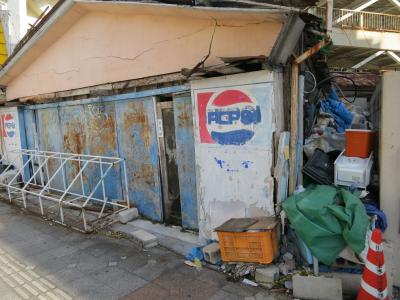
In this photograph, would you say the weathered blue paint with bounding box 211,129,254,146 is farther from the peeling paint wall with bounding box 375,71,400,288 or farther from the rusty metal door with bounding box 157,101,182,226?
the peeling paint wall with bounding box 375,71,400,288

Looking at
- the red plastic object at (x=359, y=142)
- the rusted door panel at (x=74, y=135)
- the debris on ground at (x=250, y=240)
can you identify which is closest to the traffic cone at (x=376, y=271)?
the debris on ground at (x=250, y=240)

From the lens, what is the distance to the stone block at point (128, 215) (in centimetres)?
669

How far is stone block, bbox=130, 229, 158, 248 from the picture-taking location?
5.68m

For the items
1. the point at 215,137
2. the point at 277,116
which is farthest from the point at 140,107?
the point at 277,116

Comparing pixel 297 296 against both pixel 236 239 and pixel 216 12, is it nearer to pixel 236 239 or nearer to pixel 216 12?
pixel 236 239

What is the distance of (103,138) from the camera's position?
766cm

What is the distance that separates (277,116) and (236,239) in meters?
1.82

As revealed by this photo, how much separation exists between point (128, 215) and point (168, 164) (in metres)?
1.45

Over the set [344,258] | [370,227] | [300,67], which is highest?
[300,67]

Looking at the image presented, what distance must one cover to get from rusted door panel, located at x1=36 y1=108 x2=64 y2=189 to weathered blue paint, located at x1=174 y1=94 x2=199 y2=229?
4672 millimetres

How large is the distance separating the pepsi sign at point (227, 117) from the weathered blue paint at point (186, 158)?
1.89ft

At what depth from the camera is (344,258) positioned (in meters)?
3.79

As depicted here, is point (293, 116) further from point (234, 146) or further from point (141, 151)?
point (141, 151)

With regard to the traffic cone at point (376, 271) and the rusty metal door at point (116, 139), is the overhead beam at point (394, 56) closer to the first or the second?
the rusty metal door at point (116, 139)
